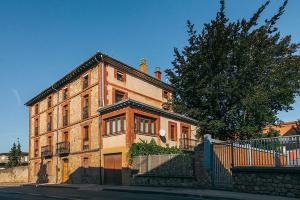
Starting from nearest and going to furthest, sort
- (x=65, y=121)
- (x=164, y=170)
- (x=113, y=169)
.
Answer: (x=164, y=170) → (x=113, y=169) → (x=65, y=121)

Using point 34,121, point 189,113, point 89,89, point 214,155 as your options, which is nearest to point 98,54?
point 89,89

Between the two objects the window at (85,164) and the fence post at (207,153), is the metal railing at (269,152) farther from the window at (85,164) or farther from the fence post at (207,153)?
the window at (85,164)

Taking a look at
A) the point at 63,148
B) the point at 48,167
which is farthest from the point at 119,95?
the point at 48,167

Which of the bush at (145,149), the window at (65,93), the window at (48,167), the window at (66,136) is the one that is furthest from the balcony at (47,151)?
the bush at (145,149)

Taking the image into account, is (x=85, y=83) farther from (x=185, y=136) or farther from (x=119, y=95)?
(x=185, y=136)

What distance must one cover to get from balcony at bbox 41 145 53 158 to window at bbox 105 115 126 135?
11.7 m

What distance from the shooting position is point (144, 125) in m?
27.0

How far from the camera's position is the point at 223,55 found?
95.5 ft

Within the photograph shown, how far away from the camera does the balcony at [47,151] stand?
120ft

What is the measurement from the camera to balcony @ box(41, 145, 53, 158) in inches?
1435

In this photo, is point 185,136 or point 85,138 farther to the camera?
point 185,136

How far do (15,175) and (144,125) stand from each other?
2765 cm

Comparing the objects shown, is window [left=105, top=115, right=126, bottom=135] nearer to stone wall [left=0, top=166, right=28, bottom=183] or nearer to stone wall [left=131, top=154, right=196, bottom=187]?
stone wall [left=131, top=154, right=196, bottom=187]

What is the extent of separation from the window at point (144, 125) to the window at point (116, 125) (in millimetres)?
940
